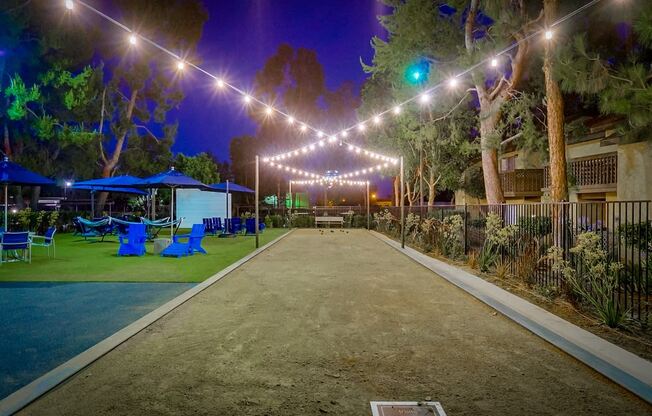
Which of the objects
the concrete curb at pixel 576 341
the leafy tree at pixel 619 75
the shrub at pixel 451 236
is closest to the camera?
the concrete curb at pixel 576 341

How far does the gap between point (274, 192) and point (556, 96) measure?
40202mm

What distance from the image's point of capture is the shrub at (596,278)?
17.6 ft

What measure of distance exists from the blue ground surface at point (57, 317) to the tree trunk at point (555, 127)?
30.7 ft

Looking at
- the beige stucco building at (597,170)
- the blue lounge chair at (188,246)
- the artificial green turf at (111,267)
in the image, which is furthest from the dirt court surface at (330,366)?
the beige stucco building at (597,170)

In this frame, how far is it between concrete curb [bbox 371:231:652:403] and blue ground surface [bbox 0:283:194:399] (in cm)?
527

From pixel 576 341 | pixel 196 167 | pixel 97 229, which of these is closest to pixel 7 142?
pixel 196 167

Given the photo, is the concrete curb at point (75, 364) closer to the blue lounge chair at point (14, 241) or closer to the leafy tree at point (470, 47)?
the blue lounge chair at point (14, 241)

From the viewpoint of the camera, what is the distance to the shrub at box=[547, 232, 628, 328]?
5352 mm

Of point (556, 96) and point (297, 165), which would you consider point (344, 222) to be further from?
point (556, 96)

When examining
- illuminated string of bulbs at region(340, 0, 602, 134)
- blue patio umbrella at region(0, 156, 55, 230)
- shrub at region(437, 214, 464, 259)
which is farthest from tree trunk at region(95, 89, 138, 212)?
shrub at region(437, 214, 464, 259)

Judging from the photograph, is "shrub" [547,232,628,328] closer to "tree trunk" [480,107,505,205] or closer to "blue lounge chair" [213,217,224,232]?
"tree trunk" [480,107,505,205]

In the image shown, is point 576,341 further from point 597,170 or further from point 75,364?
point 597,170

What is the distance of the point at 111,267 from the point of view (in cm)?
1033

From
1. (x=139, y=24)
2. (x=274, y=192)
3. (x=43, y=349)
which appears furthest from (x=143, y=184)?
(x=274, y=192)
